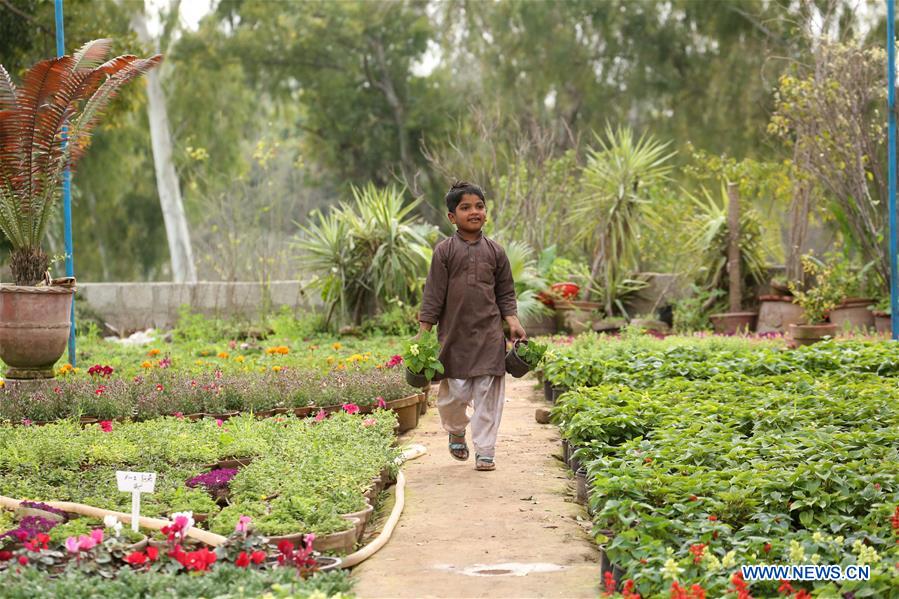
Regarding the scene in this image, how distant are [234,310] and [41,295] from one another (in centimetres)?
701

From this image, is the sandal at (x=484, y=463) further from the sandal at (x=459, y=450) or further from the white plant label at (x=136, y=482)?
the white plant label at (x=136, y=482)

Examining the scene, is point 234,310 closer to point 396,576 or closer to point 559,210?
point 559,210

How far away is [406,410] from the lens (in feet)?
25.7

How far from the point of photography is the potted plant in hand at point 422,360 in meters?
6.31

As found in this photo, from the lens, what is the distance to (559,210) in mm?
16234

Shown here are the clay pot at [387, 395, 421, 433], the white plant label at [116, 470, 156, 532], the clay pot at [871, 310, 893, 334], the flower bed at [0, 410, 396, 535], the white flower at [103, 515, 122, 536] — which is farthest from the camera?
the clay pot at [871, 310, 893, 334]

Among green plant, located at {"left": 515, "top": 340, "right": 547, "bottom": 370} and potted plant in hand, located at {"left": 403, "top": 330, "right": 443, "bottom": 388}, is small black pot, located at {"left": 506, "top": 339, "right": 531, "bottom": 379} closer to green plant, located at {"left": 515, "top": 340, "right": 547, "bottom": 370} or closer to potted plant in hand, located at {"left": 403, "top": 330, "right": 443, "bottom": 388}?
green plant, located at {"left": 515, "top": 340, "right": 547, "bottom": 370}

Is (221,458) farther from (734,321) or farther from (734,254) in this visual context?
(734,254)

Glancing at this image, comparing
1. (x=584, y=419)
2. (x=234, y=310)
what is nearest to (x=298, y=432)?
(x=584, y=419)

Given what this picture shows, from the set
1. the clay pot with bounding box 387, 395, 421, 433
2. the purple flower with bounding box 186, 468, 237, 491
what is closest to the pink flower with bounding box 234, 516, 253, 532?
the purple flower with bounding box 186, 468, 237, 491

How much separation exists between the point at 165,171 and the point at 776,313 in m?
15.8

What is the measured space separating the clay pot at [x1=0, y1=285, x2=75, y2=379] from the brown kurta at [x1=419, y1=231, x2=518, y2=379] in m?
3.37

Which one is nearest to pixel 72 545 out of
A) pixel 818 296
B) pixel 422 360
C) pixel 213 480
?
pixel 213 480

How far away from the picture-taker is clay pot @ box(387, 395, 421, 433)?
303 inches
